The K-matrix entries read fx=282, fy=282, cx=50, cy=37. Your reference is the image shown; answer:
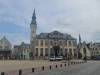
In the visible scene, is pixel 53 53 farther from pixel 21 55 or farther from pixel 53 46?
pixel 21 55

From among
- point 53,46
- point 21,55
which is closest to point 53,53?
point 53,46

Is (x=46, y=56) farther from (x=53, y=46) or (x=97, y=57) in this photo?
(x=97, y=57)

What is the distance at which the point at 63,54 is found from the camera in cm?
19800

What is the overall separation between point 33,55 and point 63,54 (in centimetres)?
2109

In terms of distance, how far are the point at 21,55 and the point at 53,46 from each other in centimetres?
2361

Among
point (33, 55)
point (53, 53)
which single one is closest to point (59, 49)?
point (53, 53)

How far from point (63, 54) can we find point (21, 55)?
97.5 ft

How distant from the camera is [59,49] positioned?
637 feet

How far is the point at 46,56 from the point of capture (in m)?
198

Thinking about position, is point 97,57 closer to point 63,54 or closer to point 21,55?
point 63,54

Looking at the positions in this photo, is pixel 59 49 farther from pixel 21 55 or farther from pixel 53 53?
pixel 21 55

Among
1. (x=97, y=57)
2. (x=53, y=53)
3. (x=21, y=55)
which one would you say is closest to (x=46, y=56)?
(x=53, y=53)

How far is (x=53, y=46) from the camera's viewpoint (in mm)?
198000

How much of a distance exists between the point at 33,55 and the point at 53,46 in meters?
15.4
